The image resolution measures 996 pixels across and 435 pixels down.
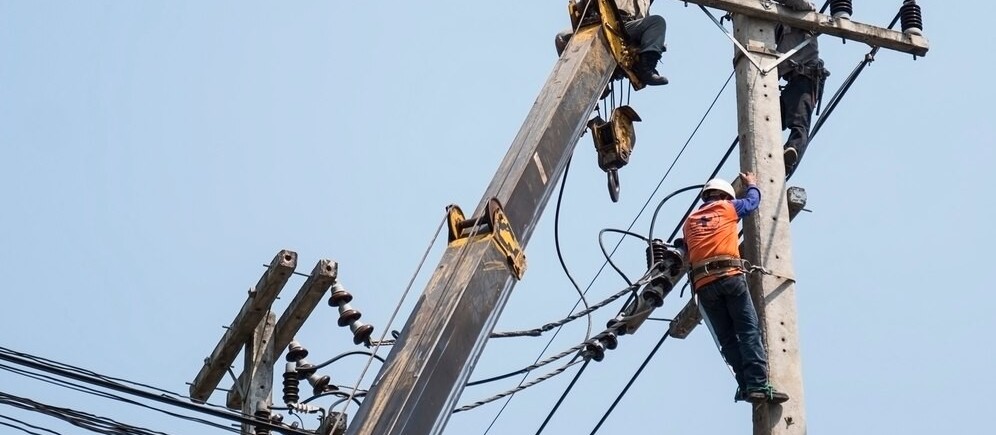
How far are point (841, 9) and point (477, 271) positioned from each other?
4.44m

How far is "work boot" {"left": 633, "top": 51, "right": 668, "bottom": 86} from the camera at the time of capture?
1166cm

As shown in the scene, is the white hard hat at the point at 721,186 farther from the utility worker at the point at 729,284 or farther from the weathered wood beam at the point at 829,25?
the weathered wood beam at the point at 829,25

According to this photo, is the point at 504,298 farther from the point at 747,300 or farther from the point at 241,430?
the point at 241,430

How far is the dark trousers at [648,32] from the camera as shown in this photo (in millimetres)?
11625

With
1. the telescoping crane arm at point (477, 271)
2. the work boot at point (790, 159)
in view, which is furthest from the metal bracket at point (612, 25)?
the work boot at point (790, 159)

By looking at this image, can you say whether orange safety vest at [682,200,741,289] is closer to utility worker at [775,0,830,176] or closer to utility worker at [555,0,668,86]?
utility worker at [555,0,668,86]

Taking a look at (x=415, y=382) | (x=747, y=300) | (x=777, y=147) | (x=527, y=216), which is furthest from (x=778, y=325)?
(x=415, y=382)

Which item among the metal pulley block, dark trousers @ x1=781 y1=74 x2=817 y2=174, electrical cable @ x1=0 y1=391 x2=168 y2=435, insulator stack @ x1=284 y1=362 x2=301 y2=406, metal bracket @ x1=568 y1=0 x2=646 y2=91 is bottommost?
electrical cable @ x1=0 y1=391 x2=168 y2=435

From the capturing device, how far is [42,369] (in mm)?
10430

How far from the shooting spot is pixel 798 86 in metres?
13.3

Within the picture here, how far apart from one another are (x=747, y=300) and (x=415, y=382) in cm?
296

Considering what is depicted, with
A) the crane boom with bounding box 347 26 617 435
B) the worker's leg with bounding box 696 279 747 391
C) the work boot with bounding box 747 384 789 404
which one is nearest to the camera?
the crane boom with bounding box 347 26 617 435

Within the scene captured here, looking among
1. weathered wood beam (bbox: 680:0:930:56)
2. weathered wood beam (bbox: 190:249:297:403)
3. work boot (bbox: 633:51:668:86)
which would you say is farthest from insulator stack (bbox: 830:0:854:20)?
weathered wood beam (bbox: 190:249:297:403)

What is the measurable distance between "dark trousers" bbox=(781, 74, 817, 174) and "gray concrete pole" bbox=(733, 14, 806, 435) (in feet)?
2.47
